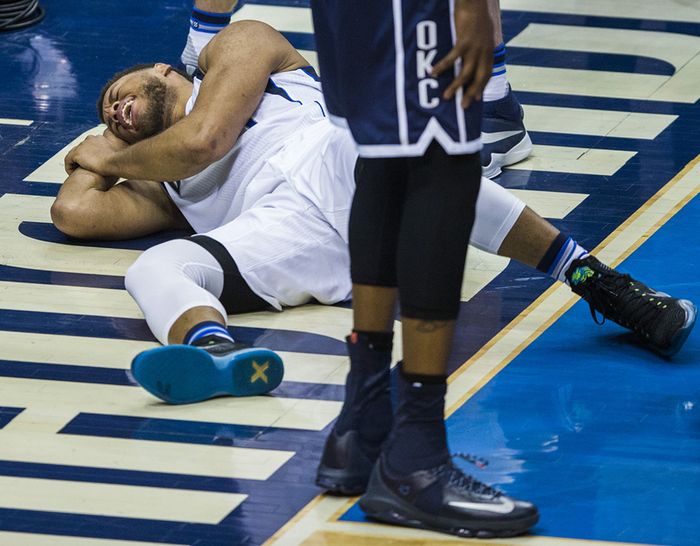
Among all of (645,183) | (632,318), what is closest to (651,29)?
(645,183)

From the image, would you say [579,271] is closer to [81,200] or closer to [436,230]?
[436,230]

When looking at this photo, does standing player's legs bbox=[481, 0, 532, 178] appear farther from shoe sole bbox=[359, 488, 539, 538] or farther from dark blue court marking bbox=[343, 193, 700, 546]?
shoe sole bbox=[359, 488, 539, 538]

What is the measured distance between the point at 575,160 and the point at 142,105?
1.45 metres

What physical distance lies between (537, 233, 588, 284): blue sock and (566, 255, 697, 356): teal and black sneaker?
0.05 feet

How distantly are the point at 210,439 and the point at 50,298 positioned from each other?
0.90 meters

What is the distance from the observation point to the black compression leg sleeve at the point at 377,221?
2.79m

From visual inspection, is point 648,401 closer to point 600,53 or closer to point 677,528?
point 677,528

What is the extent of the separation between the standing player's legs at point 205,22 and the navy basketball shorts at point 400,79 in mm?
2288

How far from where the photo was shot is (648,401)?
132 inches

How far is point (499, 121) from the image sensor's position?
4.70 m

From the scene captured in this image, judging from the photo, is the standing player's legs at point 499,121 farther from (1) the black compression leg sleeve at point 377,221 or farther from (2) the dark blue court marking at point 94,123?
(1) the black compression leg sleeve at point 377,221

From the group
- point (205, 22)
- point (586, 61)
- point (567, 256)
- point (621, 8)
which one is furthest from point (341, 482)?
point (621, 8)

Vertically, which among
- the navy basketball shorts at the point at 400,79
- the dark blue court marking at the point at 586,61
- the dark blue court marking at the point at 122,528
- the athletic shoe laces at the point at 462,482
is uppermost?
the navy basketball shorts at the point at 400,79

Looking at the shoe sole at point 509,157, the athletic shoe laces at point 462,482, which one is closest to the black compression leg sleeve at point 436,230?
the athletic shoe laces at point 462,482
